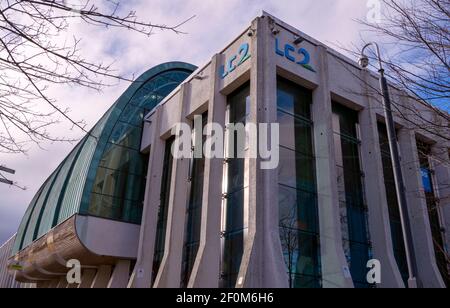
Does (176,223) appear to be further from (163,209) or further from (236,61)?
(236,61)

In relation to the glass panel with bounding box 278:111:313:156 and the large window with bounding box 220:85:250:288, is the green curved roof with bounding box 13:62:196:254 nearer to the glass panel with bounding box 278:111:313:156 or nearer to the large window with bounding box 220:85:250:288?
the large window with bounding box 220:85:250:288

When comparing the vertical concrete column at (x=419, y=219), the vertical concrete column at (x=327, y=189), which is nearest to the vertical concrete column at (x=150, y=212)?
the vertical concrete column at (x=327, y=189)

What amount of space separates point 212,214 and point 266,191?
2851 mm

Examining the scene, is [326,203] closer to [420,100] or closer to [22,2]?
[420,100]

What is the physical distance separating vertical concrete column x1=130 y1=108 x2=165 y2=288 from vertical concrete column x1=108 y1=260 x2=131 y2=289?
227cm

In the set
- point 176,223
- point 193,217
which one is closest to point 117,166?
point 176,223

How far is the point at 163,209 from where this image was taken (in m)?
19.9

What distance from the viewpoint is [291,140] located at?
15.1 metres

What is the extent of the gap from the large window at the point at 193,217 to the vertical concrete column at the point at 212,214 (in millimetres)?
2001

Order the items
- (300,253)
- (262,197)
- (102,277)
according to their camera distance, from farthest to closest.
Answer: (102,277)
(300,253)
(262,197)

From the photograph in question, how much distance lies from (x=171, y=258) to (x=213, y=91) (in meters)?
7.19

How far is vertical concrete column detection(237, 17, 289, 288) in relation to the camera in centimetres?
1142

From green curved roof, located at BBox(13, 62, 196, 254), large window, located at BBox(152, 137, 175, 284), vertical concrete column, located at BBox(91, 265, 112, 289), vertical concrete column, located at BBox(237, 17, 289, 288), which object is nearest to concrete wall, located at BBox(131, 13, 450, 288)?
vertical concrete column, located at BBox(237, 17, 289, 288)
